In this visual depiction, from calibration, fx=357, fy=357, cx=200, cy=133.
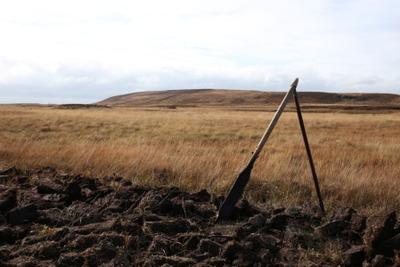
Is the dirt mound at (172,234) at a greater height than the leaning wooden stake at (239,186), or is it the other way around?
the leaning wooden stake at (239,186)

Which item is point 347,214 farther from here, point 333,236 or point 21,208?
point 21,208

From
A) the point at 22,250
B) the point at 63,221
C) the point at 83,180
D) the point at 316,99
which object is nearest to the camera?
the point at 22,250

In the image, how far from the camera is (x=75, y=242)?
3.48 meters

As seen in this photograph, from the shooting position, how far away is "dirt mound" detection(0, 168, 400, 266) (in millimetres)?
3285

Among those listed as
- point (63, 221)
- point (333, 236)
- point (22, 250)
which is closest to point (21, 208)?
point (63, 221)

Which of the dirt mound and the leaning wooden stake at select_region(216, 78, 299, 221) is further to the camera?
the leaning wooden stake at select_region(216, 78, 299, 221)

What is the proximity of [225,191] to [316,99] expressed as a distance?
115 m

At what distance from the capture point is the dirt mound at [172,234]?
329 cm

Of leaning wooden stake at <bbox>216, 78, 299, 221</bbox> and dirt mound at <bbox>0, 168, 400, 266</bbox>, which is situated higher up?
leaning wooden stake at <bbox>216, 78, 299, 221</bbox>

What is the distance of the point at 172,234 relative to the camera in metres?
3.81

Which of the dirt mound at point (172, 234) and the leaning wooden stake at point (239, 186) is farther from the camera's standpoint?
the leaning wooden stake at point (239, 186)

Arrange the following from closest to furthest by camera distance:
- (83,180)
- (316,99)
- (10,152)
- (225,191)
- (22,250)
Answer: (22,250), (83,180), (225,191), (10,152), (316,99)

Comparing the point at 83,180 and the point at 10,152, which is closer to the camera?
the point at 83,180

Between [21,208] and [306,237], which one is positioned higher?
[21,208]
